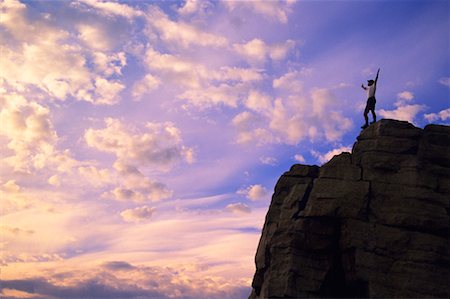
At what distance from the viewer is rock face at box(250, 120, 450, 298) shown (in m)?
34.1

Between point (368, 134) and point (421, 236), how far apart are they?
934 centimetres

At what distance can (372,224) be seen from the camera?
35.8 m

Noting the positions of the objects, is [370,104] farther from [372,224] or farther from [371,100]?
[372,224]

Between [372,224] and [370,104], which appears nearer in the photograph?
[372,224]

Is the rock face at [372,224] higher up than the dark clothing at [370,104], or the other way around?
the dark clothing at [370,104]

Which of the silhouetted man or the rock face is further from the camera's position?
the silhouetted man

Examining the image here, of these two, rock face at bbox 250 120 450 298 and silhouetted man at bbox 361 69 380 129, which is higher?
silhouetted man at bbox 361 69 380 129

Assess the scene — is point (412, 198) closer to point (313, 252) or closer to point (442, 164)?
point (442, 164)

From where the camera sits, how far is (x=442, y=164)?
124 feet

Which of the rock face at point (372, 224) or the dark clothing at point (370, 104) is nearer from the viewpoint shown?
the rock face at point (372, 224)

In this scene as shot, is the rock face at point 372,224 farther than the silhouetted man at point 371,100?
No

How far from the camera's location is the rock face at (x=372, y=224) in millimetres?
34094

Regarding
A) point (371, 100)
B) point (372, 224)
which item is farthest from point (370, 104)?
point (372, 224)

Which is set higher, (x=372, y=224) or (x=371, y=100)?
(x=371, y=100)
